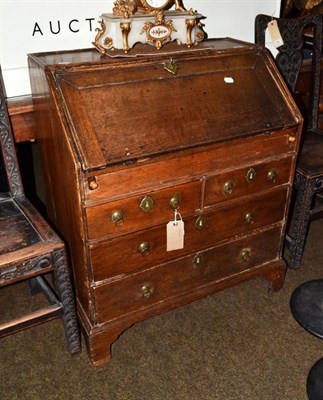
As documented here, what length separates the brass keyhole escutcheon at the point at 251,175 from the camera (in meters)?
2.26

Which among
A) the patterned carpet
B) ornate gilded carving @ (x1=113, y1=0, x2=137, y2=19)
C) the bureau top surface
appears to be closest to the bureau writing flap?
the bureau top surface

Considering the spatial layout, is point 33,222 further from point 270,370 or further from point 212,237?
point 270,370

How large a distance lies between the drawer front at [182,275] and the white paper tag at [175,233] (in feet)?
0.42

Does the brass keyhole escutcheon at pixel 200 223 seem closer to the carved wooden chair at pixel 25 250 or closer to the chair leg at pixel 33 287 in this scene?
the carved wooden chair at pixel 25 250

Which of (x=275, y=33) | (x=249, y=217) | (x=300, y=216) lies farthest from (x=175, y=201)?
(x=275, y=33)

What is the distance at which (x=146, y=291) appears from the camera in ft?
7.47

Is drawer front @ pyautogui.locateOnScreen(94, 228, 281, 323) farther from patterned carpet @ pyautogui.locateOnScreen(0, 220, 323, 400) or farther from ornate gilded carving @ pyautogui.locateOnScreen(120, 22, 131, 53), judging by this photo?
ornate gilded carving @ pyautogui.locateOnScreen(120, 22, 131, 53)

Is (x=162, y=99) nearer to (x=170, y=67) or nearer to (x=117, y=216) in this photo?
(x=170, y=67)

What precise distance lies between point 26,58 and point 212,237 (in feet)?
4.61

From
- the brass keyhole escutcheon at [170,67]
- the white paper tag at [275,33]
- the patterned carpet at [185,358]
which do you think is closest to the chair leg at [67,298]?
the patterned carpet at [185,358]

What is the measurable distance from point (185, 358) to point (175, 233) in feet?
2.35

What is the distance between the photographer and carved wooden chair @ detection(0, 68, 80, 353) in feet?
6.41

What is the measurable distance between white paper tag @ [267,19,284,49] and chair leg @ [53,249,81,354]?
195cm

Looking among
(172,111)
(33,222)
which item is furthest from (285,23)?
(33,222)
